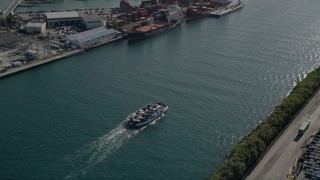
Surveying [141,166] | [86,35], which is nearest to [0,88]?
[86,35]

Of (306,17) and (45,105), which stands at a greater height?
(306,17)

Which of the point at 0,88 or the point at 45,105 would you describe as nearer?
the point at 45,105

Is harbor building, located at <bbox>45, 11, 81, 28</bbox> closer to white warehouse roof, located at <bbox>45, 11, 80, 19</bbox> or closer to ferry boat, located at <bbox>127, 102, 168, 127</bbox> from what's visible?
white warehouse roof, located at <bbox>45, 11, 80, 19</bbox>

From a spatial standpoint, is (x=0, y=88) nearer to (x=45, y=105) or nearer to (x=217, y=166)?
(x=45, y=105)

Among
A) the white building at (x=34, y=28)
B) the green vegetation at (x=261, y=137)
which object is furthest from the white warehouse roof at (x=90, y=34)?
the green vegetation at (x=261, y=137)

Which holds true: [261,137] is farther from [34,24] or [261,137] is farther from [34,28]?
[34,24]

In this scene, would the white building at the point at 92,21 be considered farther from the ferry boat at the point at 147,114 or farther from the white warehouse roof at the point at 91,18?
the ferry boat at the point at 147,114
